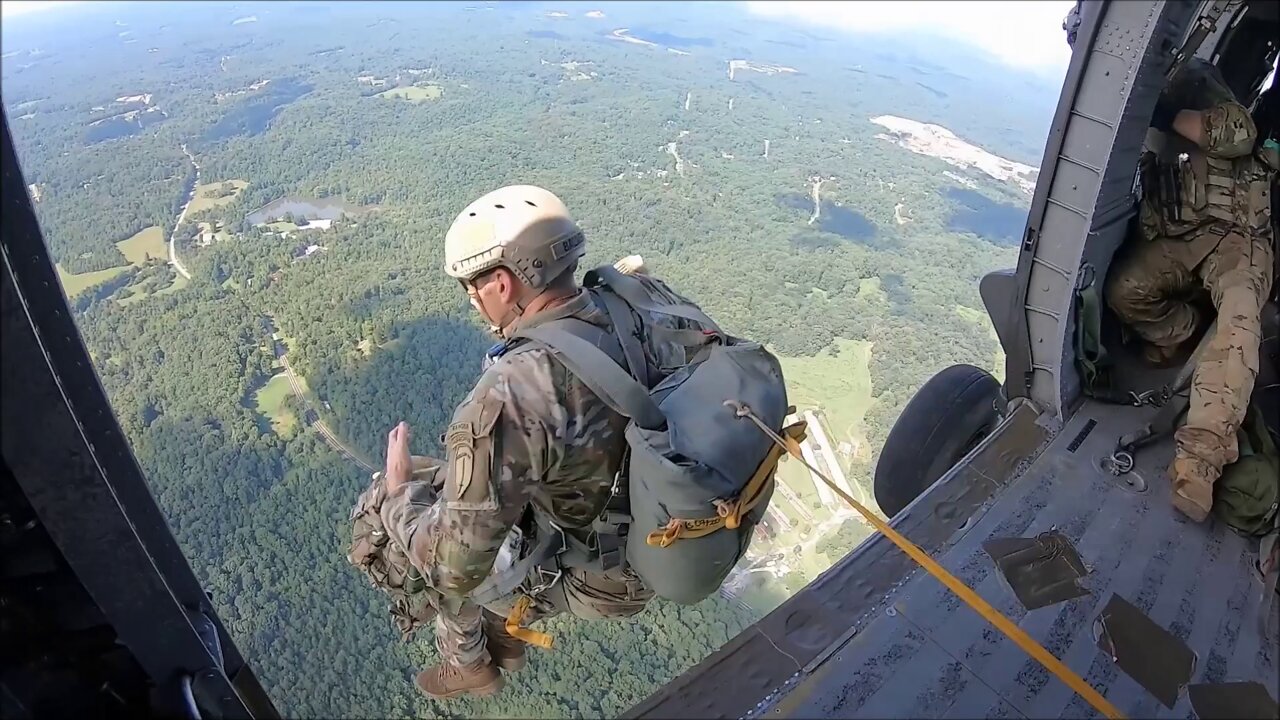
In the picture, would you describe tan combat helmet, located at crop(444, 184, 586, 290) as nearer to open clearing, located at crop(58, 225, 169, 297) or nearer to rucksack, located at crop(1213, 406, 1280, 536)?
rucksack, located at crop(1213, 406, 1280, 536)

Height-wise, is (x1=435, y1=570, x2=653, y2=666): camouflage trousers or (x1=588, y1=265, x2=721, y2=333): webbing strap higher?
(x1=588, y1=265, x2=721, y2=333): webbing strap

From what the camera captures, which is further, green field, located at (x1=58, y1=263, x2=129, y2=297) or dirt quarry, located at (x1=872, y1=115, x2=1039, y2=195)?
dirt quarry, located at (x1=872, y1=115, x2=1039, y2=195)

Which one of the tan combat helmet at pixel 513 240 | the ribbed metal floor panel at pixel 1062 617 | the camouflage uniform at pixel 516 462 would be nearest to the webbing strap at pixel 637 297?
the camouflage uniform at pixel 516 462

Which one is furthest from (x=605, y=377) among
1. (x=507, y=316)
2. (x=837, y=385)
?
(x=837, y=385)

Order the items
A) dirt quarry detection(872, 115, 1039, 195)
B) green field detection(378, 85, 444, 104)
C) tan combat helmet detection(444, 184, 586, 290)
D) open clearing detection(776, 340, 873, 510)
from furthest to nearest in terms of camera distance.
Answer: green field detection(378, 85, 444, 104), dirt quarry detection(872, 115, 1039, 195), open clearing detection(776, 340, 873, 510), tan combat helmet detection(444, 184, 586, 290)

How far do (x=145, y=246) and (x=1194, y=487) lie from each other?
37.8 meters

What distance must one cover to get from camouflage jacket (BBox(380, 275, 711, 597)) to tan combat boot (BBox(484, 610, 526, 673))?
0.99 metres

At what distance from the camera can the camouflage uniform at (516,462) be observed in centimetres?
195

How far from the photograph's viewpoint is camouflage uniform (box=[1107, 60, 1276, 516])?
10.2 ft

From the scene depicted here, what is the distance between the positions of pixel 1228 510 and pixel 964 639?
5.11 feet

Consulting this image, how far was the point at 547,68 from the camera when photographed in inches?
2277

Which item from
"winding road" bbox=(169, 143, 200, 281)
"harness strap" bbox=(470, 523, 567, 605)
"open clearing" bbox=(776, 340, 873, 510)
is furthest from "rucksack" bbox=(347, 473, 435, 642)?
"winding road" bbox=(169, 143, 200, 281)

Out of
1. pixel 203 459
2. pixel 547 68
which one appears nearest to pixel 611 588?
pixel 203 459

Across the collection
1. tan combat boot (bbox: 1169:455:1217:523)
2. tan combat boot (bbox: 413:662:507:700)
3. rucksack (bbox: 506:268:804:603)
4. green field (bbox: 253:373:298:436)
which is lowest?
green field (bbox: 253:373:298:436)
